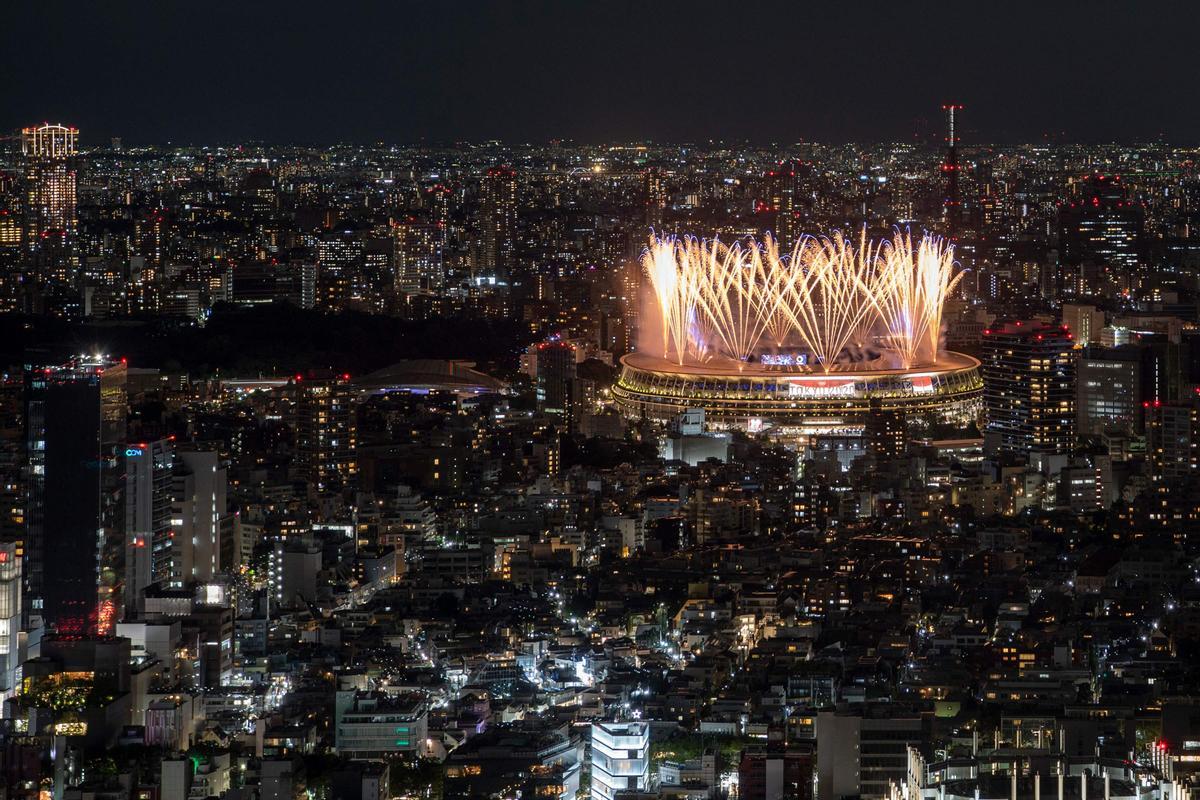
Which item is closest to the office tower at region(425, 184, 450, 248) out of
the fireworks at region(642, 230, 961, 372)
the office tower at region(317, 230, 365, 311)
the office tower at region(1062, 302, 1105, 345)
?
the office tower at region(317, 230, 365, 311)

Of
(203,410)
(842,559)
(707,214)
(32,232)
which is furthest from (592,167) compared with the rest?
(842,559)

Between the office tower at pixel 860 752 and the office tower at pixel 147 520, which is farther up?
the office tower at pixel 147 520

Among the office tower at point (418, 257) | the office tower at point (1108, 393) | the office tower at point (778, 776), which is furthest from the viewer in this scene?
the office tower at point (418, 257)

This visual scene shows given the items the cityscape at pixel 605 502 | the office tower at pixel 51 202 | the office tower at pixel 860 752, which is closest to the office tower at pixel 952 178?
the cityscape at pixel 605 502

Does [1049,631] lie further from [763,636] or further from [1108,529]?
[1108,529]

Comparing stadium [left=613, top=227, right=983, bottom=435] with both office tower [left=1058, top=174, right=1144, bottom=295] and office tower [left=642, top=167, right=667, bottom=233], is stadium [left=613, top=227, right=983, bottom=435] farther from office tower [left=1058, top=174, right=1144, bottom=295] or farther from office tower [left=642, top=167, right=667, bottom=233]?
office tower [left=642, top=167, right=667, bottom=233]

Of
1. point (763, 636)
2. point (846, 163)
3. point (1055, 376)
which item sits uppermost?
point (846, 163)

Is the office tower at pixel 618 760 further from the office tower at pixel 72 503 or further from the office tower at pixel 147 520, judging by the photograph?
the office tower at pixel 147 520
